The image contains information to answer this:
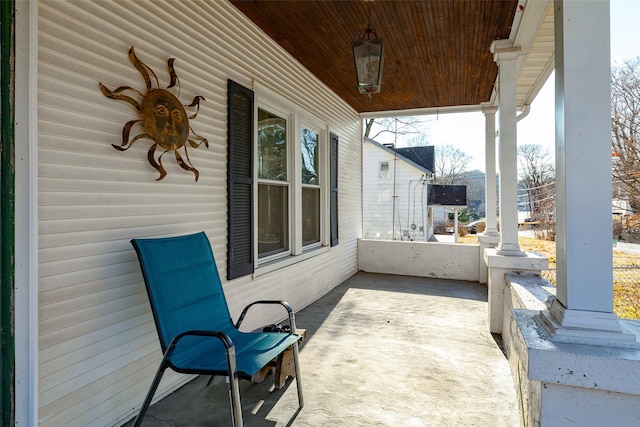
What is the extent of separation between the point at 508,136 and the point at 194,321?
3363 mm

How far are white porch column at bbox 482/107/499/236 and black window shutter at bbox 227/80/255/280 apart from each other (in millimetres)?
4172

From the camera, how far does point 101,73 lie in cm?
192

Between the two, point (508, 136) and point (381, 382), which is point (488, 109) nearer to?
point (508, 136)

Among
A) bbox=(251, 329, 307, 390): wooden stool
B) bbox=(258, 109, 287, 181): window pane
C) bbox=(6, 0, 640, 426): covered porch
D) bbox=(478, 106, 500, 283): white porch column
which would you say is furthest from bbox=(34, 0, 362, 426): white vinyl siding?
bbox=(478, 106, 500, 283): white porch column

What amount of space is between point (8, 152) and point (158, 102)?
92 centimetres

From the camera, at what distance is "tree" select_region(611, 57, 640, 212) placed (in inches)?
220

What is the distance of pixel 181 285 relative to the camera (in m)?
2.11

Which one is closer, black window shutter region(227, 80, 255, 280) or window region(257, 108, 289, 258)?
black window shutter region(227, 80, 255, 280)

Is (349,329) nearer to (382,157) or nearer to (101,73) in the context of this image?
(101,73)

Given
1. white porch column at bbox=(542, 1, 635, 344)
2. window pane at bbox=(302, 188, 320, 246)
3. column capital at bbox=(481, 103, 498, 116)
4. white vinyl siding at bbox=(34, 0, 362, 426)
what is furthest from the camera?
column capital at bbox=(481, 103, 498, 116)

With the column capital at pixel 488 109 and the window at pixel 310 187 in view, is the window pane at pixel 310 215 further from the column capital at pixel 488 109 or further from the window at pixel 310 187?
the column capital at pixel 488 109

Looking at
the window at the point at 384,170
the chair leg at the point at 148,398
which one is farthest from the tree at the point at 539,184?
the chair leg at the point at 148,398

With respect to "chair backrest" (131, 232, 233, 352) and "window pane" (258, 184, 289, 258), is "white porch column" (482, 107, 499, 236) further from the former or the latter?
"chair backrest" (131, 232, 233, 352)

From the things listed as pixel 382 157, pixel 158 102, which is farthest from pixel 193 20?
pixel 382 157
